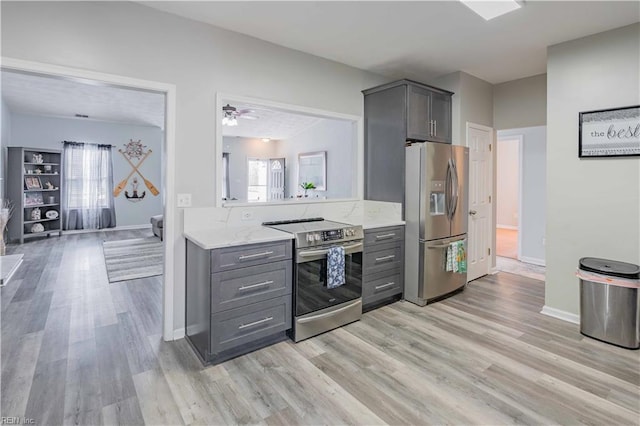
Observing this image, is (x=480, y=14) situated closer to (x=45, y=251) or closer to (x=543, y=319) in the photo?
(x=543, y=319)

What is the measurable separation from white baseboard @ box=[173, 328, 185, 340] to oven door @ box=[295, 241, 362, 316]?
1005 mm

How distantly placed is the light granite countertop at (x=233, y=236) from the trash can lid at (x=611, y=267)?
257 centimetres

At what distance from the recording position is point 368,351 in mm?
2602

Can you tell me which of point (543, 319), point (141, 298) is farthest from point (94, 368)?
point (543, 319)

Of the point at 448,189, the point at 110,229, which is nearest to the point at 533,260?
the point at 448,189

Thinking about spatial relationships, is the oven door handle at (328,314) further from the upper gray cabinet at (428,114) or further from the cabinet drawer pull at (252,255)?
the upper gray cabinet at (428,114)

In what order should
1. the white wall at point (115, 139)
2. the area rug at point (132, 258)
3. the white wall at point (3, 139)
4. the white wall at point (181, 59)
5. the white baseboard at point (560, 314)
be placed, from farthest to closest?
the white wall at point (115, 139), the white wall at point (3, 139), the area rug at point (132, 258), the white baseboard at point (560, 314), the white wall at point (181, 59)

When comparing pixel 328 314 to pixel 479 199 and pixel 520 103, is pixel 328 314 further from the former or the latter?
pixel 520 103

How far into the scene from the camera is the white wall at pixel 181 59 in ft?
7.30

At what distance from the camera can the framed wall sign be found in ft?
9.27


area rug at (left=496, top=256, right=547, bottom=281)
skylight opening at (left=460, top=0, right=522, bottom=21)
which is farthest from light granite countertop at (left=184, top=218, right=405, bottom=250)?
area rug at (left=496, top=256, right=547, bottom=281)

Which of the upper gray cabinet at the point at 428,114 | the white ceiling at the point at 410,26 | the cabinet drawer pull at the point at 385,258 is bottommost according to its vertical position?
the cabinet drawer pull at the point at 385,258

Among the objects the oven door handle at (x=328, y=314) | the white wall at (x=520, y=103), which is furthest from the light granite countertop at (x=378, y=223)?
the white wall at (x=520, y=103)

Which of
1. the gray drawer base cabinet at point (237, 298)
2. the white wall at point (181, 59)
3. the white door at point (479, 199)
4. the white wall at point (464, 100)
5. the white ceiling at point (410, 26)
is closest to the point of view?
the white wall at point (181, 59)
